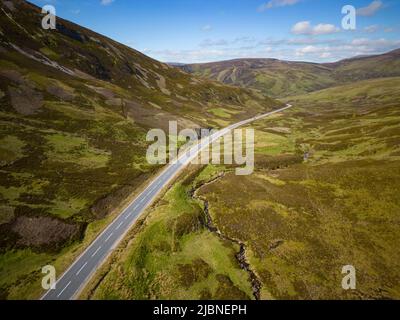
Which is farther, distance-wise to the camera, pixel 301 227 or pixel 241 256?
pixel 301 227

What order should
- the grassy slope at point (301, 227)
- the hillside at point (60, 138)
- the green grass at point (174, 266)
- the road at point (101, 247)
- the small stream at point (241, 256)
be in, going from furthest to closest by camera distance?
the hillside at point (60, 138)
the small stream at point (241, 256)
the grassy slope at point (301, 227)
the green grass at point (174, 266)
the road at point (101, 247)

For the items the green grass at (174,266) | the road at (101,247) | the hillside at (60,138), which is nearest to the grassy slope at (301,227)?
the green grass at (174,266)

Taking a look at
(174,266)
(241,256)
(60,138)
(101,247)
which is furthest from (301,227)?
(60,138)

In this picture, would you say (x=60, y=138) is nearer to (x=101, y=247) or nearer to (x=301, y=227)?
(x=101, y=247)

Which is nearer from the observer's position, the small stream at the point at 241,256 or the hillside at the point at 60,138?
the small stream at the point at 241,256

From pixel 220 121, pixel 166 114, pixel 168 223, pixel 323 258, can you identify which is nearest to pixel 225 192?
pixel 168 223

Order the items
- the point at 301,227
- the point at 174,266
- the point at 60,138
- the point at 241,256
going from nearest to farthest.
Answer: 1. the point at 174,266
2. the point at 241,256
3. the point at 301,227
4. the point at 60,138

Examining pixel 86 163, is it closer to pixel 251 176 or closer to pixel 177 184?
pixel 177 184

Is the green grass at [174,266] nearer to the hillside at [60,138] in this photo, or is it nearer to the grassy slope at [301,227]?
the grassy slope at [301,227]
